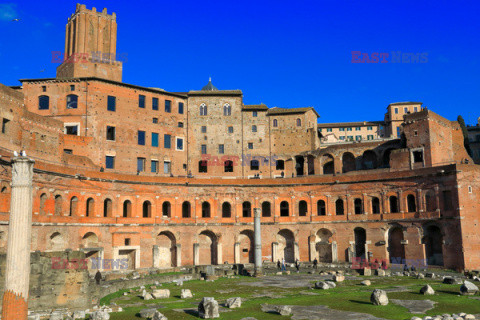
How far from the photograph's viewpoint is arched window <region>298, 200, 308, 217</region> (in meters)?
48.5

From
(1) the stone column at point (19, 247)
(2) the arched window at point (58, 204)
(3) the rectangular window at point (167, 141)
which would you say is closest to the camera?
(1) the stone column at point (19, 247)

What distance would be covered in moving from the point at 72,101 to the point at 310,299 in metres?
33.1

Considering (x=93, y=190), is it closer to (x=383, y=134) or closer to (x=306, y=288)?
(x=306, y=288)

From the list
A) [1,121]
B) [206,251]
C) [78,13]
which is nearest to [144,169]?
[206,251]

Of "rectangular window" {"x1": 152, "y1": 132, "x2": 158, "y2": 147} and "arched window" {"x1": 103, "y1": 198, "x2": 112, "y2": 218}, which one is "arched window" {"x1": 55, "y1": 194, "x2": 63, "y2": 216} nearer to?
"arched window" {"x1": 103, "y1": 198, "x2": 112, "y2": 218}

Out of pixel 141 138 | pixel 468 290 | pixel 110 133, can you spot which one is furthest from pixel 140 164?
pixel 468 290

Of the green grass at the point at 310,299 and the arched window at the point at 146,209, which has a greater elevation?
the arched window at the point at 146,209

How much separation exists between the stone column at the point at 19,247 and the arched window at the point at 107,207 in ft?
86.5

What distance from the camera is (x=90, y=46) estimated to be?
51469mm

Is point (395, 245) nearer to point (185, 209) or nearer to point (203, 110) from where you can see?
point (185, 209)

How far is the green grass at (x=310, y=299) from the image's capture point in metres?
19.8

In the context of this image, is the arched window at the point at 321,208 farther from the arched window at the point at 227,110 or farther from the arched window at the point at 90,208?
the arched window at the point at 90,208

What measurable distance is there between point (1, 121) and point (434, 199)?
36.8 meters

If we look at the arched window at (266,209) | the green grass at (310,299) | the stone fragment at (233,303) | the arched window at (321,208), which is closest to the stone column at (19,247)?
the green grass at (310,299)
